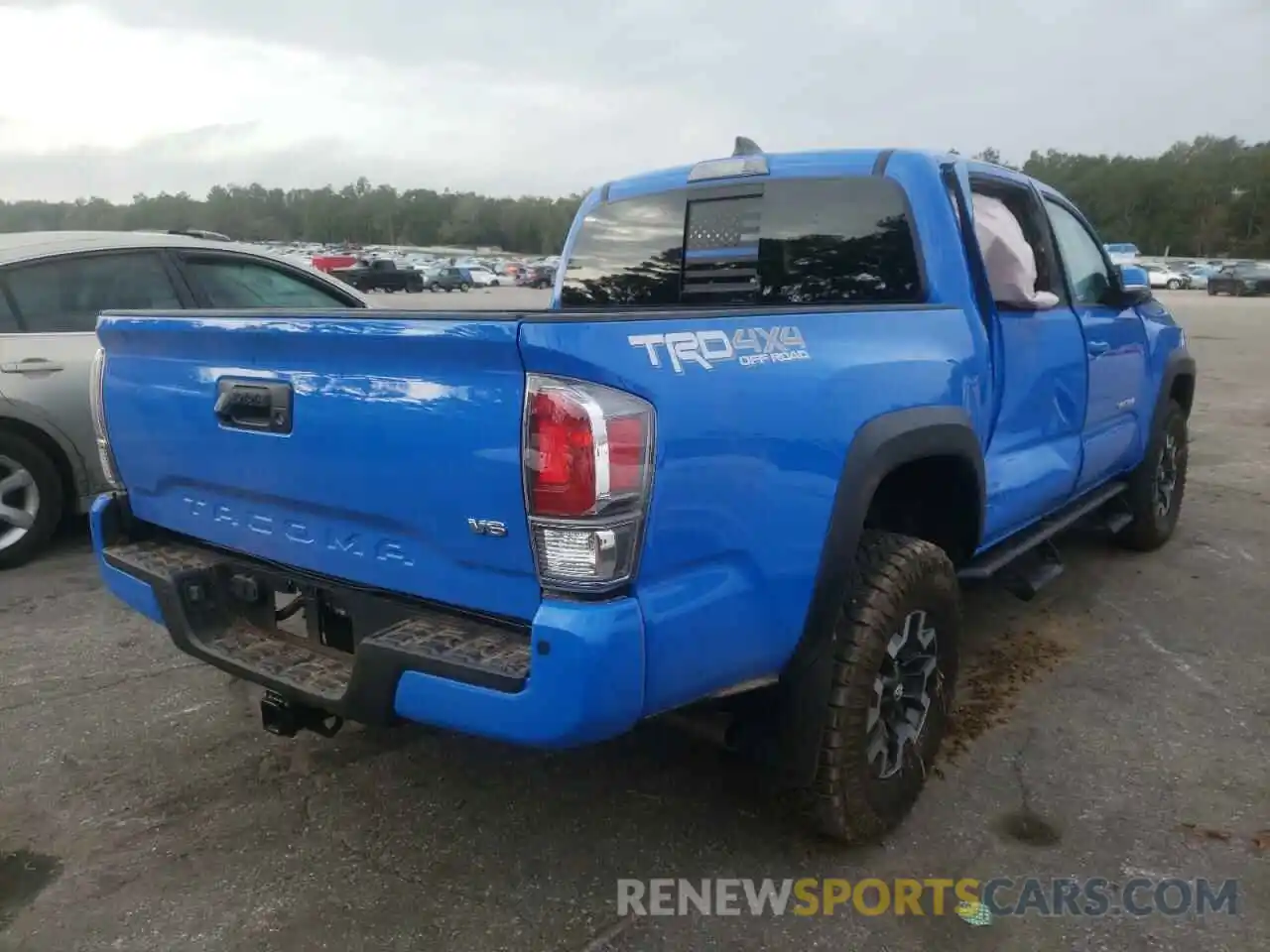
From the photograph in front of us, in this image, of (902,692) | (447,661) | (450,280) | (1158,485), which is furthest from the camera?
(450,280)

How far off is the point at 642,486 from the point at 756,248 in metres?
1.89

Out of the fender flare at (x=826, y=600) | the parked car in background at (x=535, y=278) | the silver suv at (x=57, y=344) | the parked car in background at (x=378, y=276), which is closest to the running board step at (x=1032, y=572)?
the fender flare at (x=826, y=600)

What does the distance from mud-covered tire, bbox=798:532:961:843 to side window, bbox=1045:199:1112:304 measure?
193 cm

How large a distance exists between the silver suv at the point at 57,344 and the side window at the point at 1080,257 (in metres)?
4.33

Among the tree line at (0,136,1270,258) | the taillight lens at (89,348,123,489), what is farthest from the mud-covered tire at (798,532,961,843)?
the tree line at (0,136,1270,258)

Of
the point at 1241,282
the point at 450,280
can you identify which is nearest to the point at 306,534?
the point at 1241,282

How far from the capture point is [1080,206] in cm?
7931

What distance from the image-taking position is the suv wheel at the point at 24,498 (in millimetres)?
5059

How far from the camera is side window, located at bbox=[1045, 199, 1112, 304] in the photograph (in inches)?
165

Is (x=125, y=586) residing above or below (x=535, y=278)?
above

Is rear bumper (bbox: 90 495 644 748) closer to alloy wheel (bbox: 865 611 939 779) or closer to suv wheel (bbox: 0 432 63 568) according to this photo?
alloy wheel (bbox: 865 611 939 779)

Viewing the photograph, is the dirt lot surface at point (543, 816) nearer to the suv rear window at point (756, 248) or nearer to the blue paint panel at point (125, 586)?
the blue paint panel at point (125, 586)

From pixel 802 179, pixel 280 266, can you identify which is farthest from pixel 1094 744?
pixel 280 266

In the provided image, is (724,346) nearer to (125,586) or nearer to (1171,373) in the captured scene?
(125,586)
